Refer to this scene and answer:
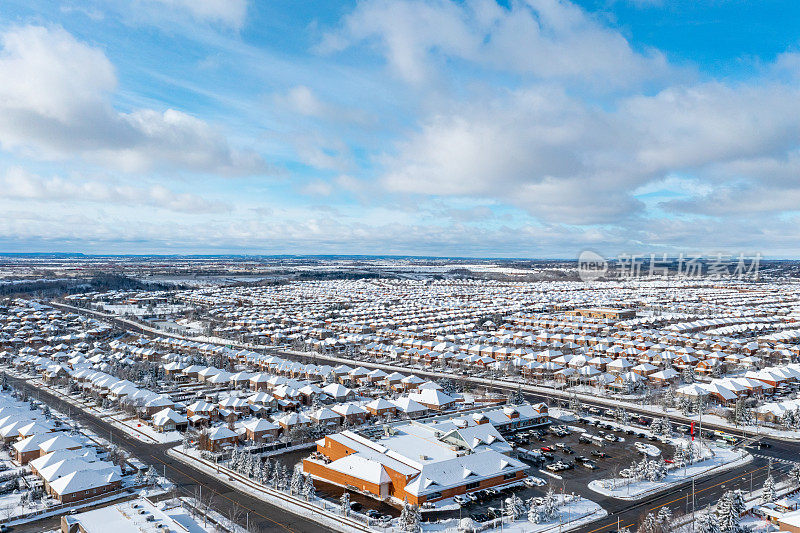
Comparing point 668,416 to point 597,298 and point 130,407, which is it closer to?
point 130,407

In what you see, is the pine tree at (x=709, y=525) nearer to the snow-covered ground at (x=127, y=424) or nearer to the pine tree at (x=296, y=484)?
the pine tree at (x=296, y=484)

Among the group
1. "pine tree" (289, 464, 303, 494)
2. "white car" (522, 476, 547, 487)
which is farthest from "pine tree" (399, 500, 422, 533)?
"white car" (522, 476, 547, 487)

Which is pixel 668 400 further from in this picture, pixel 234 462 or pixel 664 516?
pixel 234 462

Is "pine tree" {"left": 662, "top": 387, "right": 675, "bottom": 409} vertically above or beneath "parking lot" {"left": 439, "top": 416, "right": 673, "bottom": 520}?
above

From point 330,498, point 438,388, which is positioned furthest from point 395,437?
point 438,388

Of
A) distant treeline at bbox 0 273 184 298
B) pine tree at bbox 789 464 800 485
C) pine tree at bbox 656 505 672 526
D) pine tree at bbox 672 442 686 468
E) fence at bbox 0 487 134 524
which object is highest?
pine tree at bbox 789 464 800 485

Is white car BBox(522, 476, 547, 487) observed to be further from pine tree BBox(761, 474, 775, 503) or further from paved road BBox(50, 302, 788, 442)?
paved road BBox(50, 302, 788, 442)

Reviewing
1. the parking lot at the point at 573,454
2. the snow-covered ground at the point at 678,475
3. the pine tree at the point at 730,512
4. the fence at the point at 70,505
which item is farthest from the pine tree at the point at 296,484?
the pine tree at the point at 730,512

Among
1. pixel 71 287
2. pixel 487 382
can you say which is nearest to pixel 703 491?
pixel 487 382
